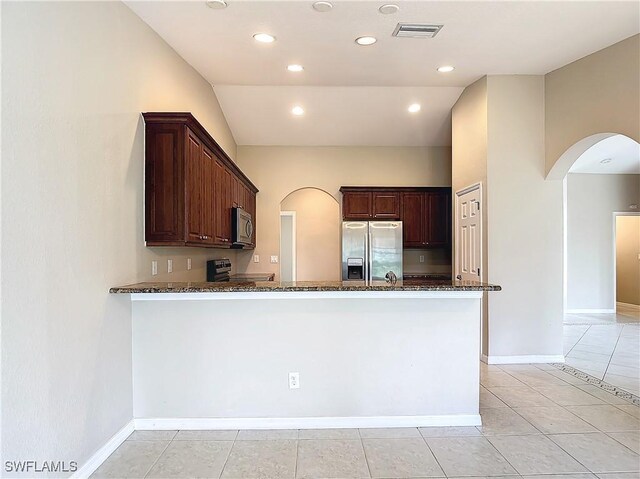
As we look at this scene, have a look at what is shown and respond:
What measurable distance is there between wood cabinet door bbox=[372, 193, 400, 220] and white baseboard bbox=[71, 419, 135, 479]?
460 cm

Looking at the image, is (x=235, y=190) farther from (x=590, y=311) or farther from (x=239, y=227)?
(x=590, y=311)

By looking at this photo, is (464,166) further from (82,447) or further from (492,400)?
(82,447)

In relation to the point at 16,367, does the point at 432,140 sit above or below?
above

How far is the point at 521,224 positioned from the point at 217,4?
3696 mm

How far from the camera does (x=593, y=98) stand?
3.92m

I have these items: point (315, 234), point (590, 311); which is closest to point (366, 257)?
point (315, 234)

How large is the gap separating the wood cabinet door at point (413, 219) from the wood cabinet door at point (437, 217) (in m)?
0.10

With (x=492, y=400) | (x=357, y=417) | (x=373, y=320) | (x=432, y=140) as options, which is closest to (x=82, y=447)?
(x=357, y=417)

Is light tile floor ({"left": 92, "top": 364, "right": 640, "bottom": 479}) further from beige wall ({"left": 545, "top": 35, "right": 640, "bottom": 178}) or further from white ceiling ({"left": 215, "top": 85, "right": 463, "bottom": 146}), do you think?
white ceiling ({"left": 215, "top": 85, "right": 463, "bottom": 146})

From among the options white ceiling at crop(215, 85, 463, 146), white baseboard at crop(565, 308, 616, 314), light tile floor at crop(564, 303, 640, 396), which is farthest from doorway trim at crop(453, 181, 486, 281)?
white baseboard at crop(565, 308, 616, 314)

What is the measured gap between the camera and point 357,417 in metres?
2.90

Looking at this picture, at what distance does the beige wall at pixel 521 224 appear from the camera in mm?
4508

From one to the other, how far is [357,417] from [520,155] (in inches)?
132

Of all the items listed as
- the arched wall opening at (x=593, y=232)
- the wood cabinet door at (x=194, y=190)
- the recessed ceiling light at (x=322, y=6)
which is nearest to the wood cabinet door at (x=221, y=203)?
the wood cabinet door at (x=194, y=190)
